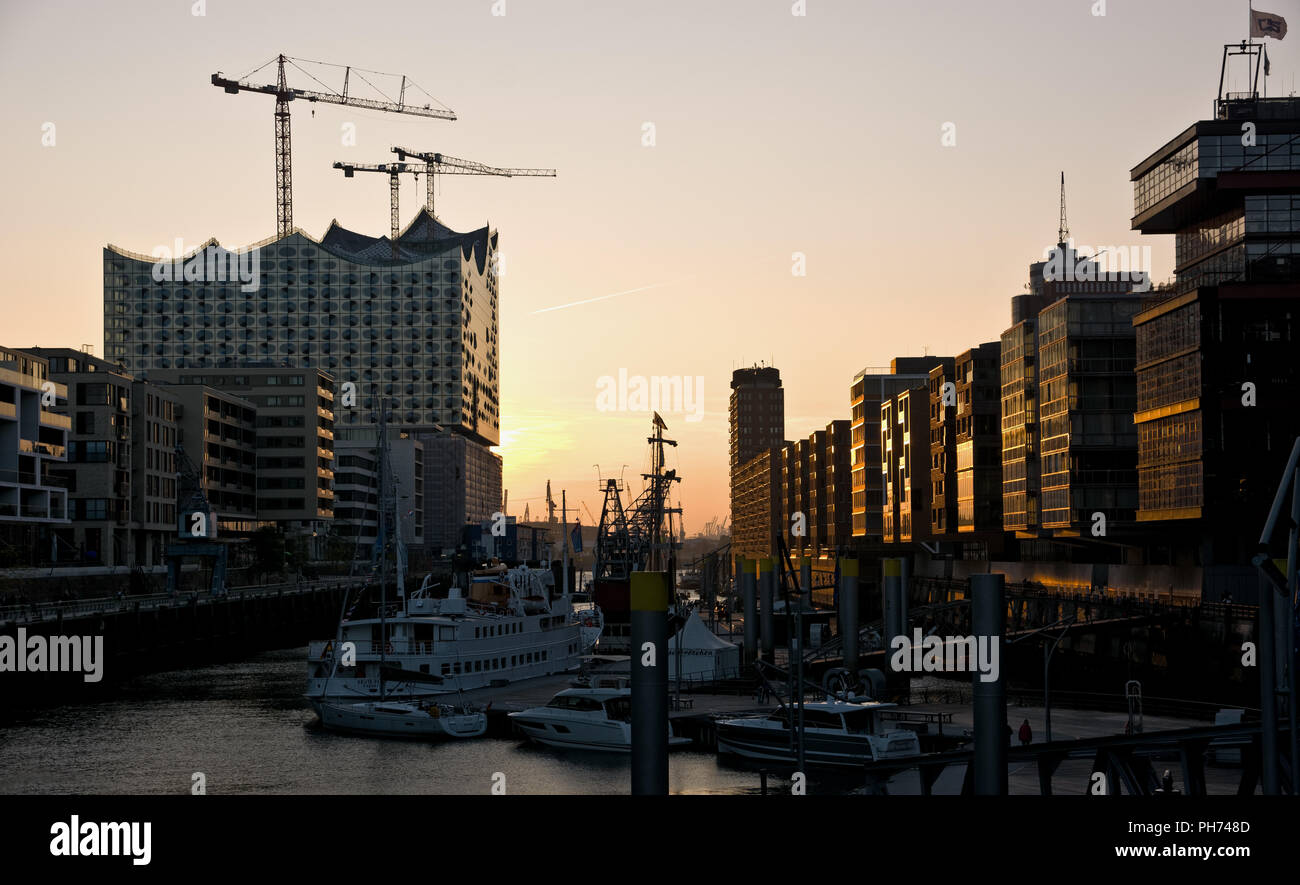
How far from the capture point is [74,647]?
86812 mm

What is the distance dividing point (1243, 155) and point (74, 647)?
267ft

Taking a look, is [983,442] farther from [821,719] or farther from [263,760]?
[263,760]

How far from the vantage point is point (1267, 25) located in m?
83.1

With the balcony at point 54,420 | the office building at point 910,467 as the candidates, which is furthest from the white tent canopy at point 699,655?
the office building at point 910,467

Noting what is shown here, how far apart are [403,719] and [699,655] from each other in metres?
19.4

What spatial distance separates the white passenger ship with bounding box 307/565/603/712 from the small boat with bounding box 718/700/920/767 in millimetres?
22294

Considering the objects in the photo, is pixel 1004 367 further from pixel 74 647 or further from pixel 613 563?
pixel 74 647

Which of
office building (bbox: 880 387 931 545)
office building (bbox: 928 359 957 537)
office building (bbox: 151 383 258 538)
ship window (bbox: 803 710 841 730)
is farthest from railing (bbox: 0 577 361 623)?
office building (bbox: 928 359 957 537)

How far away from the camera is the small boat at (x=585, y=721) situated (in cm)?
5797

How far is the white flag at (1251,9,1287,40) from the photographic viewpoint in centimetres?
8269

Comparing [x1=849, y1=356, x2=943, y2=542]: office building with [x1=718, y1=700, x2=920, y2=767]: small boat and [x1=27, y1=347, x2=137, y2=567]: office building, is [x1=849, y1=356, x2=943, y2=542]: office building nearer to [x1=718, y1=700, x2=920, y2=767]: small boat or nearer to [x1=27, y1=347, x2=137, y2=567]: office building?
[x1=27, y1=347, x2=137, y2=567]: office building

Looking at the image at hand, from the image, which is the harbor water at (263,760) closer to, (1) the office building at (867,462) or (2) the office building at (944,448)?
(2) the office building at (944,448)
